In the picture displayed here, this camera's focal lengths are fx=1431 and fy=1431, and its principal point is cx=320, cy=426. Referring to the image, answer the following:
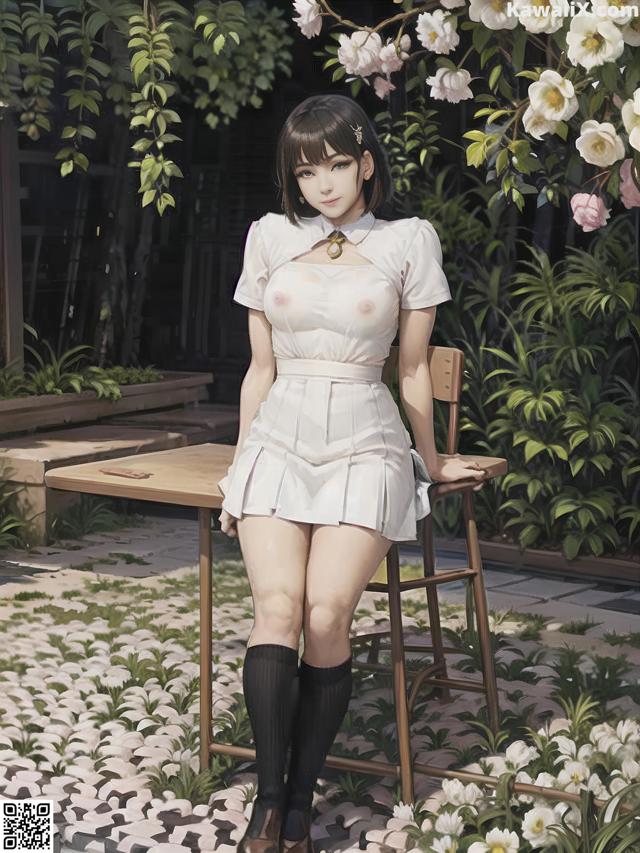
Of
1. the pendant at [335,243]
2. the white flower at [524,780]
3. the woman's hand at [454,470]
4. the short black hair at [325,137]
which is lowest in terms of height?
the white flower at [524,780]

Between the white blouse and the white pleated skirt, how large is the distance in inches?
8.2

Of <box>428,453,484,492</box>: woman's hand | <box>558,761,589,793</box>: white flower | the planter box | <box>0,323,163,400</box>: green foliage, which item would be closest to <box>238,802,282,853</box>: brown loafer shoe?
<box>558,761,589,793</box>: white flower

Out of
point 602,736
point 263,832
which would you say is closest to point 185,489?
point 263,832

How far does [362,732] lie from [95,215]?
5.23 m

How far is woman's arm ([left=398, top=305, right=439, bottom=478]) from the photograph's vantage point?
11.6 feet

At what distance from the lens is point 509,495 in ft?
23.4

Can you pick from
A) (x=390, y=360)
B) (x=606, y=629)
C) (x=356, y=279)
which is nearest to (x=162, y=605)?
(x=606, y=629)

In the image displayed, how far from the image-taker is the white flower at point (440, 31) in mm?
3002

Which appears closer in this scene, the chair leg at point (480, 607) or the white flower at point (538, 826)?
the white flower at point (538, 826)

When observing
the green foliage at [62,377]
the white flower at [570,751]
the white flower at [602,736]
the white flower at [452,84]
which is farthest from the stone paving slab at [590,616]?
the green foliage at [62,377]

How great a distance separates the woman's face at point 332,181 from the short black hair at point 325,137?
2cm

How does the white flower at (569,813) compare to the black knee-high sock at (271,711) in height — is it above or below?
below

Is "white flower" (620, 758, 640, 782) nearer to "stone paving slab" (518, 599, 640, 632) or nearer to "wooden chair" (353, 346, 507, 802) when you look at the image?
"wooden chair" (353, 346, 507, 802)

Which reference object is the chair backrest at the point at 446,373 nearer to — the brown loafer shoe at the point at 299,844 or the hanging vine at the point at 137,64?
the brown loafer shoe at the point at 299,844
